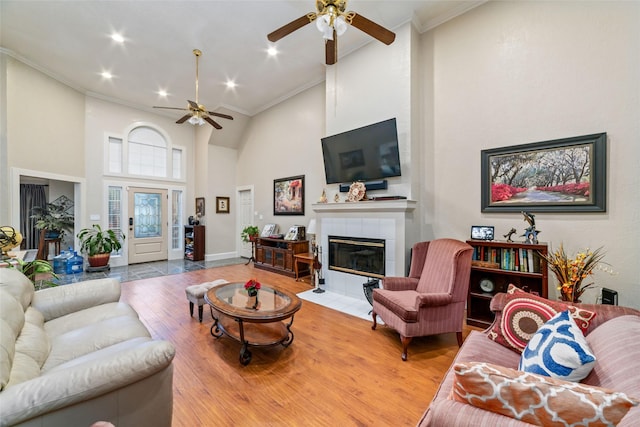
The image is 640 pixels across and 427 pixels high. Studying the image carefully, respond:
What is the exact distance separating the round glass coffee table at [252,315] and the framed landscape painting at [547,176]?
2782 millimetres

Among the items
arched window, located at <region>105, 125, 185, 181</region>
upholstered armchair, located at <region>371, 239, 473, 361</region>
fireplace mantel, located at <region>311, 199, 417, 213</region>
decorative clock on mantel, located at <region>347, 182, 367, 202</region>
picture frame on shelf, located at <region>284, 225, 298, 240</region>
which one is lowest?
upholstered armchair, located at <region>371, 239, 473, 361</region>

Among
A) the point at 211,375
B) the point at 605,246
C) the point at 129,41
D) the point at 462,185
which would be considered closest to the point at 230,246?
the point at 129,41

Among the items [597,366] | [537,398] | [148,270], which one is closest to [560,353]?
[597,366]

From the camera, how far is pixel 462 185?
3463mm

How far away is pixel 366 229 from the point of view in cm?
390

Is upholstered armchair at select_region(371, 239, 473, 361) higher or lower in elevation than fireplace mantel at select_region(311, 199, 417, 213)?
lower

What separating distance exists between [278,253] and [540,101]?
4.85 metres

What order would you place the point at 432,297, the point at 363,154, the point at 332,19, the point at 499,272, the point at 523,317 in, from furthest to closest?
the point at 363,154
the point at 499,272
the point at 432,297
the point at 332,19
the point at 523,317

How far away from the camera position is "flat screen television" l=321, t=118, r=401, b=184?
371 centimetres

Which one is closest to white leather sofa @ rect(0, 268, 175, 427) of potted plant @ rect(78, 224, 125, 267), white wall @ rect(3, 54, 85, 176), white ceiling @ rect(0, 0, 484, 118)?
white ceiling @ rect(0, 0, 484, 118)

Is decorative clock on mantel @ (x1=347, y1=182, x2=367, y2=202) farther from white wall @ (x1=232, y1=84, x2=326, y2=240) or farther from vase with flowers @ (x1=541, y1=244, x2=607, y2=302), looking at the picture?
vase with flowers @ (x1=541, y1=244, x2=607, y2=302)

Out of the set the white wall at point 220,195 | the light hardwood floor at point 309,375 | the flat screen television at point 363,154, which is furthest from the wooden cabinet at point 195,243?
the flat screen television at point 363,154

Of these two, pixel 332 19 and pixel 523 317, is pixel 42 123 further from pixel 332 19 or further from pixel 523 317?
pixel 523 317

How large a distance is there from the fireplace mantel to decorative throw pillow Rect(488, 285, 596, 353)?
6.12 ft
